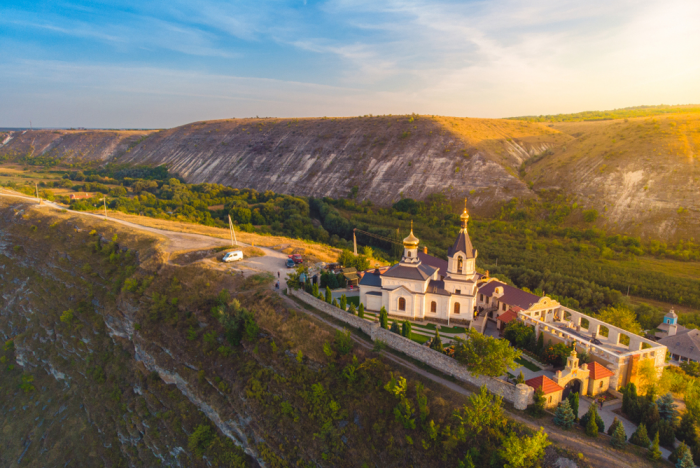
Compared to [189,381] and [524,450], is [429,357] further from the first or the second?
→ [189,381]

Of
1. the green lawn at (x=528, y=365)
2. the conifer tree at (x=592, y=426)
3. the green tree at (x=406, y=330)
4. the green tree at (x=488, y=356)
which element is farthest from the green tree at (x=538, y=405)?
the green tree at (x=406, y=330)

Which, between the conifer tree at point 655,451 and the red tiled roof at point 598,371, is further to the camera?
the red tiled roof at point 598,371

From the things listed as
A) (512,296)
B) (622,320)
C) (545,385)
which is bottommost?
(622,320)

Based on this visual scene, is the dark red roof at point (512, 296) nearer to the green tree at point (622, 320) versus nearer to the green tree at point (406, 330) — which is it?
the green tree at point (622, 320)

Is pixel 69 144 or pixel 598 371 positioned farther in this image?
pixel 69 144

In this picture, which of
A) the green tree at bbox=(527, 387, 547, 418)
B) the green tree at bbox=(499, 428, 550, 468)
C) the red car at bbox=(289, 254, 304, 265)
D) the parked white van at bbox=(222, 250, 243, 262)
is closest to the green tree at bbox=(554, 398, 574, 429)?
the green tree at bbox=(527, 387, 547, 418)

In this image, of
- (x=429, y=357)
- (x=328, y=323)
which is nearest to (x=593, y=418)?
(x=429, y=357)
